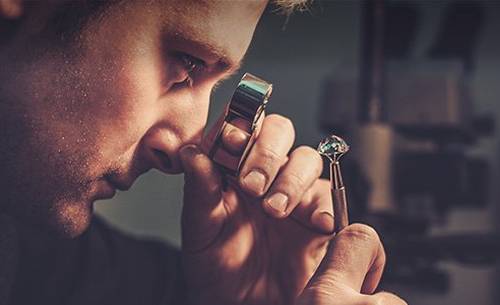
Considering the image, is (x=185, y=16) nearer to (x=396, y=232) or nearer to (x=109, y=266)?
(x=109, y=266)

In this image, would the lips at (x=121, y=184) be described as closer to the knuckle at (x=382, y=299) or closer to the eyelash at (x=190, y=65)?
the eyelash at (x=190, y=65)

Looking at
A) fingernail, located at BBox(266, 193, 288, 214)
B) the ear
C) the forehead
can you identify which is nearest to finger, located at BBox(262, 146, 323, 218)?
fingernail, located at BBox(266, 193, 288, 214)

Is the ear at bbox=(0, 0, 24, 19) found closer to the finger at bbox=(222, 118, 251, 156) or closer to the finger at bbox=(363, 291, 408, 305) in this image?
the finger at bbox=(222, 118, 251, 156)

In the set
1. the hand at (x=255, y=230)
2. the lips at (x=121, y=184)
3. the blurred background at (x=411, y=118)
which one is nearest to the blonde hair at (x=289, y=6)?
the blurred background at (x=411, y=118)

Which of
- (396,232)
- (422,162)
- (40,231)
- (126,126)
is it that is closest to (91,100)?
(126,126)

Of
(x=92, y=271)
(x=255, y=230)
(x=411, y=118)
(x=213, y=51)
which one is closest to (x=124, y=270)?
(x=92, y=271)

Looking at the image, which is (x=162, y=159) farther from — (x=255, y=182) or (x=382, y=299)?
(x=382, y=299)
